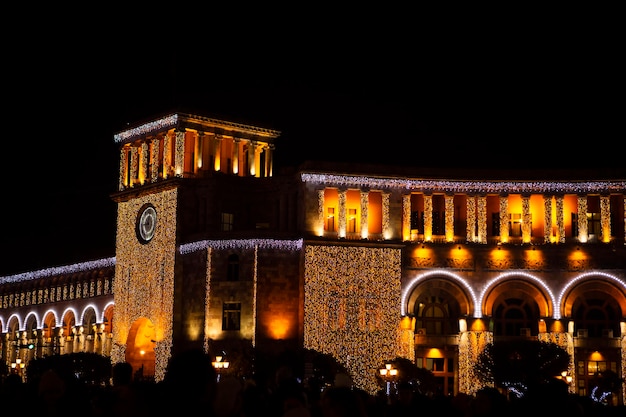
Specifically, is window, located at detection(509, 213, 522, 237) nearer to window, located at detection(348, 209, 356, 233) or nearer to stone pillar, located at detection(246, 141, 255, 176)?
window, located at detection(348, 209, 356, 233)

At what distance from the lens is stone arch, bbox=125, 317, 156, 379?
202ft

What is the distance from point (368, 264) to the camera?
5781 cm

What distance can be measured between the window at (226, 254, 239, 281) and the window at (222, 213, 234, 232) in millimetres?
3499

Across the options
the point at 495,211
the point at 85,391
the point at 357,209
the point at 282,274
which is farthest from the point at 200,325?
the point at 85,391

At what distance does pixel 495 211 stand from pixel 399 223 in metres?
5.64

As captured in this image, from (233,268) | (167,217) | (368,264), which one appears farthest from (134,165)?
(368,264)

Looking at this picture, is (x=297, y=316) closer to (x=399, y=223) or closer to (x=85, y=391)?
(x=399, y=223)

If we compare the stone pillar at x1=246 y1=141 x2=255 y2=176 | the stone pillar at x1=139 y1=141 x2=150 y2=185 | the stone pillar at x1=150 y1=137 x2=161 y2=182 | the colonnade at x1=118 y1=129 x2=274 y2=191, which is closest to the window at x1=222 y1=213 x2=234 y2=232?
the colonnade at x1=118 y1=129 x2=274 y2=191

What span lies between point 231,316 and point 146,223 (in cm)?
906

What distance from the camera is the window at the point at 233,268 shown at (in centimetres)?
5738

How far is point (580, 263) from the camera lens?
5953 centimetres

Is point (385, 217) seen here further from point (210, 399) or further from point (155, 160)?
point (210, 399)

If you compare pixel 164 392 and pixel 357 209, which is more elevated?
pixel 357 209

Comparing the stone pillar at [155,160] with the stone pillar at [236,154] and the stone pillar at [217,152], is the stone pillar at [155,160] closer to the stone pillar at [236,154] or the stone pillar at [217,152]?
the stone pillar at [217,152]
